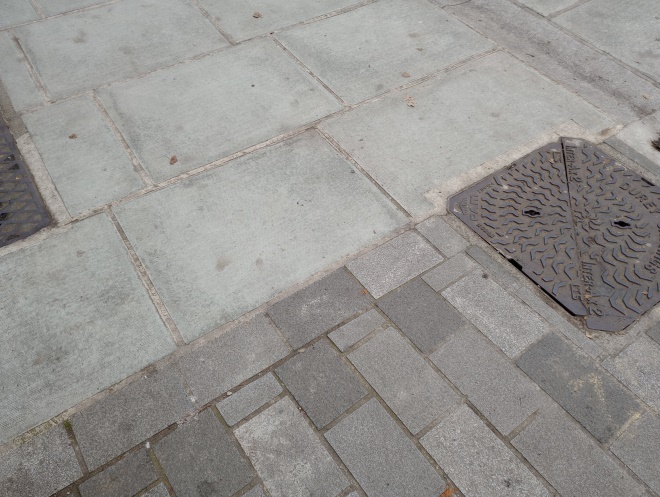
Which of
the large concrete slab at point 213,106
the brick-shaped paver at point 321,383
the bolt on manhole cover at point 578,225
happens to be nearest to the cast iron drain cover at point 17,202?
the large concrete slab at point 213,106

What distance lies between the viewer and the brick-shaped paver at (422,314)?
3125 millimetres

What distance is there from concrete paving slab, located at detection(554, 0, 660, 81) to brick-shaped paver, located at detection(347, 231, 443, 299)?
3131 mm

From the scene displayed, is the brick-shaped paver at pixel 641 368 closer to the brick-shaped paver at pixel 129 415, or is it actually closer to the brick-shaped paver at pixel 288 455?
the brick-shaped paver at pixel 288 455

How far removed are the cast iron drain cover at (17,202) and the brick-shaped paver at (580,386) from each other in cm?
329

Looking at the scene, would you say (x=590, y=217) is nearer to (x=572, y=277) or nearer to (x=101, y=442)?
(x=572, y=277)

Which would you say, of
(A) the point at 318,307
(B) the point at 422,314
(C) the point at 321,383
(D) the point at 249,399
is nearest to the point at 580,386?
(B) the point at 422,314

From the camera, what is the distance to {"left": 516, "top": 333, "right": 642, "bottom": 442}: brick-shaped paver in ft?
9.26

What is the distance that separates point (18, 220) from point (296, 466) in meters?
2.55

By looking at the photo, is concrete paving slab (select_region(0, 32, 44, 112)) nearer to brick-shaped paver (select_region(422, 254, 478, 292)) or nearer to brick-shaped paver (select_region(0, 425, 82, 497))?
brick-shaped paver (select_region(0, 425, 82, 497))

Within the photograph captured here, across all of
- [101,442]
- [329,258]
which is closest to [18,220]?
[101,442]

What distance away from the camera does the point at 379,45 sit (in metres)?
5.14

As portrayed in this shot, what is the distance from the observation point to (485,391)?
2.91 m

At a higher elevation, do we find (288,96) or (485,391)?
(288,96)

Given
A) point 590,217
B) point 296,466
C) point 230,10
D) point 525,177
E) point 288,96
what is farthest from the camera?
point 230,10
